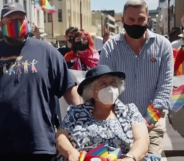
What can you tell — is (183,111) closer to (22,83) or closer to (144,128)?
(144,128)

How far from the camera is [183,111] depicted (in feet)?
17.7

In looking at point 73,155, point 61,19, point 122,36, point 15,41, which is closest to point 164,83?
point 122,36

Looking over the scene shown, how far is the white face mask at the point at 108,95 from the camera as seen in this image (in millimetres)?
3421

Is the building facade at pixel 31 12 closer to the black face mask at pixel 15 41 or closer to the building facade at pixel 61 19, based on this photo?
the building facade at pixel 61 19

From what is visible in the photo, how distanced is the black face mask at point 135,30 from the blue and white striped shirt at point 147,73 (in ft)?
0.34

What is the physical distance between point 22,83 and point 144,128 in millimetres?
999

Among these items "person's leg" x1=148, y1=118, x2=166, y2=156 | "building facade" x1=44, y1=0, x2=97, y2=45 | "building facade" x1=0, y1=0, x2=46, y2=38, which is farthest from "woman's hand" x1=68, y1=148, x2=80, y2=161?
"building facade" x1=44, y1=0, x2=97, y2=45

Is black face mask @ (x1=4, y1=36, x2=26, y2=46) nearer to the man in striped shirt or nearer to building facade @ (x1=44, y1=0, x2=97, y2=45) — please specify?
the man in striped shirt

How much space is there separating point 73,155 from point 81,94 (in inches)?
23.0

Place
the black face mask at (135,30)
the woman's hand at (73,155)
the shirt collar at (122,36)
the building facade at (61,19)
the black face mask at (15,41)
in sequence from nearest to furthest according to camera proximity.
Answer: the woman's hand at (73,155) < the black face mask at (15,41) < the black face mask at (135,30) < the shirt collar at (122,36) < the building facade at (61,19)

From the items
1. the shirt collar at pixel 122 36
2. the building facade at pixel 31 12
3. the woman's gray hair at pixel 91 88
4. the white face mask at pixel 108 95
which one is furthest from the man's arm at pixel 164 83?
the building facade at pixel 31 12

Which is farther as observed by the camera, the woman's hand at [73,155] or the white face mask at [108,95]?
the white face mask at [108,95]

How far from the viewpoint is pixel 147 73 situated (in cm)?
379

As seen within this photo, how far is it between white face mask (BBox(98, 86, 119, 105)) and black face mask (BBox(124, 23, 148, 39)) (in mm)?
619
